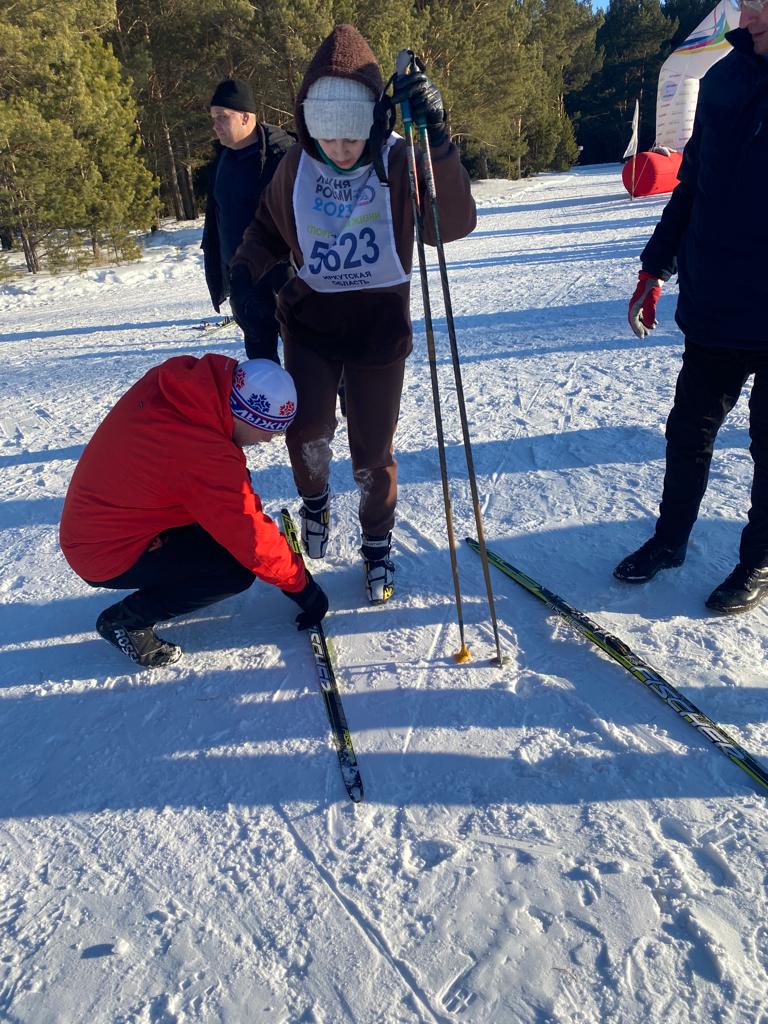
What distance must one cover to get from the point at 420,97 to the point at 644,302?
4.28 feet

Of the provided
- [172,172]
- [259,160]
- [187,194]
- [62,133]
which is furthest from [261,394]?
[187,194]

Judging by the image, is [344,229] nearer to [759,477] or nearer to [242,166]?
[759,477]

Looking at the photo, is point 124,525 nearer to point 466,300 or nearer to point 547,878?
point 547,878

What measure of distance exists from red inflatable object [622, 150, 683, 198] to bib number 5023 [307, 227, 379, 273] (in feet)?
52.0

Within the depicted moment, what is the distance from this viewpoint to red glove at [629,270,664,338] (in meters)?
2.76

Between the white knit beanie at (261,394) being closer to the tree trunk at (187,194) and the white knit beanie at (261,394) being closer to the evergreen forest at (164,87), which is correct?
the evergreen forest at (164,87)

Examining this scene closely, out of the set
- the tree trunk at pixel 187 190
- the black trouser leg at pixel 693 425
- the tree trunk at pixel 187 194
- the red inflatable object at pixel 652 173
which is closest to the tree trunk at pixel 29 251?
the tree trunk at pixel 187 190

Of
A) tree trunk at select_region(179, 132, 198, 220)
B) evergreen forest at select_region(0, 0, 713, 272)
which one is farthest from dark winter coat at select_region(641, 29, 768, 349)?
tree trunk at select_region(179, 132, 198, 220)

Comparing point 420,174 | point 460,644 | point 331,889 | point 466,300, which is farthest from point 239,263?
point 466,300

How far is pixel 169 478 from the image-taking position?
229 cm

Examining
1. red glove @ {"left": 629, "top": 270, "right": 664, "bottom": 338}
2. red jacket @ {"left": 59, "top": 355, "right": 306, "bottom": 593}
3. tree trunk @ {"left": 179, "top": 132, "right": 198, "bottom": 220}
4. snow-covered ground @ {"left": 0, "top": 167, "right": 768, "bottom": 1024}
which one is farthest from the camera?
tree trunk @ {"left": 179, "top": 132, "right": 198, "bottom": 220}

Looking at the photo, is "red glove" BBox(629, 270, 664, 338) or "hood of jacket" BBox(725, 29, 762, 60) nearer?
"hood of jacket" BBox(725, 29, 762, 60)

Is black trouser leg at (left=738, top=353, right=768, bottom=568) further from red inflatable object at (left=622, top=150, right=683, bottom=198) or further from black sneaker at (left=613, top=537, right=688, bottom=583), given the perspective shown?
red inflatable object at (left=622, top=150, right=683, bottom=198)

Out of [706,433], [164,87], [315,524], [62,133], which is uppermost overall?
[164,87]
